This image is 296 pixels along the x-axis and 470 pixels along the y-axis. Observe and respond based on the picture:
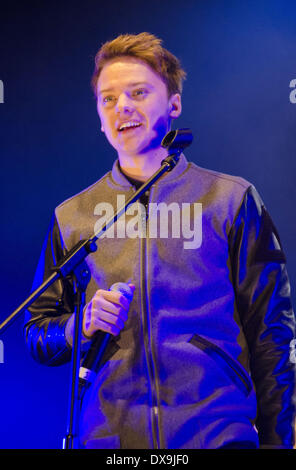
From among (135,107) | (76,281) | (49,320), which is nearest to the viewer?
(76,281)

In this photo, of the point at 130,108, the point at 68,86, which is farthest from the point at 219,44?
the point at 68,86

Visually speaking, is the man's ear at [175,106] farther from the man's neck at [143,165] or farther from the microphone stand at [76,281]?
the microphone stand at [76,281]

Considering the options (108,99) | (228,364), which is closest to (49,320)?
(228,364)

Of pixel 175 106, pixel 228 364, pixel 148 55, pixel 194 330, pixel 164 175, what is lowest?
pixel 228 364

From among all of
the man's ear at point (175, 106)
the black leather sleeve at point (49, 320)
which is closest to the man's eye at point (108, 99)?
the man's ear at point (175, 106)

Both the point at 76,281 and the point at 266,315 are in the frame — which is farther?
the point at 266,315

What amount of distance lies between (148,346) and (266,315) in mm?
369

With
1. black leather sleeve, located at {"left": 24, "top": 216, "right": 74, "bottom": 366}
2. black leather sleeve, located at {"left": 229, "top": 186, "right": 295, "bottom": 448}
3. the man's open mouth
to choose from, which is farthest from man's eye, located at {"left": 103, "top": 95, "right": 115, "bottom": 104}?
black leather sleeve, located at {"left": 229, "top": 186, "right": 295, "bottom": 448}

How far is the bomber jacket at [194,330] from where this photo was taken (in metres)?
1.70

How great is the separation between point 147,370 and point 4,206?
2.97 feet

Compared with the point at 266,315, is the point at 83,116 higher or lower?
higher

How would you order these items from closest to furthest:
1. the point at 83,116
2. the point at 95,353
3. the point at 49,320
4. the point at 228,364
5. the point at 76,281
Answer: the point at 76,281
the point at 95,353
the point at 228,364
the point at 49,320
the point at 83,116

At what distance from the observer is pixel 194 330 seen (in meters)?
1.77

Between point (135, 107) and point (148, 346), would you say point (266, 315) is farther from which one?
point (135, 107)
